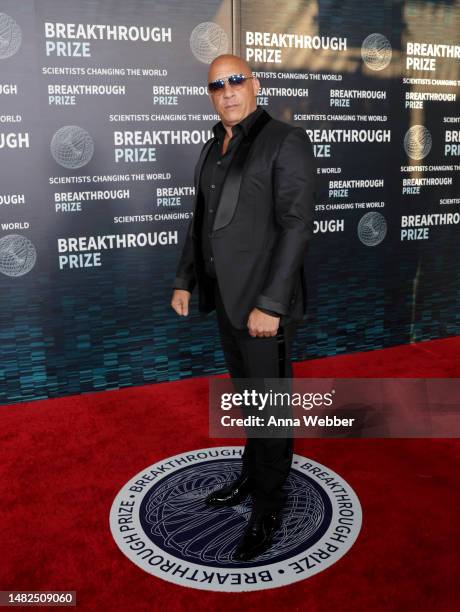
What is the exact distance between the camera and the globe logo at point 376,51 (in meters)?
3.65

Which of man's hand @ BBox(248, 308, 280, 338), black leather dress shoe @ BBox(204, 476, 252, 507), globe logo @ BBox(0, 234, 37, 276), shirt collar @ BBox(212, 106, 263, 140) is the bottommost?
black leather dress shoe @ BBox(204, 476, 252, 507)

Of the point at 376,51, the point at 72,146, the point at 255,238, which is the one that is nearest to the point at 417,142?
the point at 376,51

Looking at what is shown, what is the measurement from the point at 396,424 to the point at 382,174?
1714 millimetres

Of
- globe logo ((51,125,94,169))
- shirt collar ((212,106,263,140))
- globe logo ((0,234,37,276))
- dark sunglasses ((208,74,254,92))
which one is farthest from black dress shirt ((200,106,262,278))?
globe logo ((0,234,37,276))

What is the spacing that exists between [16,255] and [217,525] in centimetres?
178

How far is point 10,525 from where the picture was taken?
83.0 inches

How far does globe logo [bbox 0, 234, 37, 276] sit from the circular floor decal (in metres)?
1.30

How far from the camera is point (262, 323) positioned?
1.80m

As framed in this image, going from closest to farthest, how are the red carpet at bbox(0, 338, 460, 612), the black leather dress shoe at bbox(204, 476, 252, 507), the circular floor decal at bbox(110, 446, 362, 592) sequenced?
1. the red carpet at bbox(0, 338, 460, 612)
2. the circular floor decal at bbox(110, 446, 362, 592)
3. the black leather dress shoe at bbox(204, 476, 252, 507)

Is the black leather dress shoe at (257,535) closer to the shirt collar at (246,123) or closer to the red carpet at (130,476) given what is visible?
the red carpet at (130,476)

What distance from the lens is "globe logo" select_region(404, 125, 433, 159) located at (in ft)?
12.7

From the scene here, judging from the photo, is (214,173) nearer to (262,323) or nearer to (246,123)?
(246,123)

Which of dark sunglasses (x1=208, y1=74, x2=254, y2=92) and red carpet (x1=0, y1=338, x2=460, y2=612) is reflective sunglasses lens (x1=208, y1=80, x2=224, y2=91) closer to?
dark sunglasses (x1=208, y1=74, x2=254, y2=92)

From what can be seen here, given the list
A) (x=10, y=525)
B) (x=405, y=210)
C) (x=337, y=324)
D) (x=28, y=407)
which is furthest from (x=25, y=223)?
(x=405, y=210)
